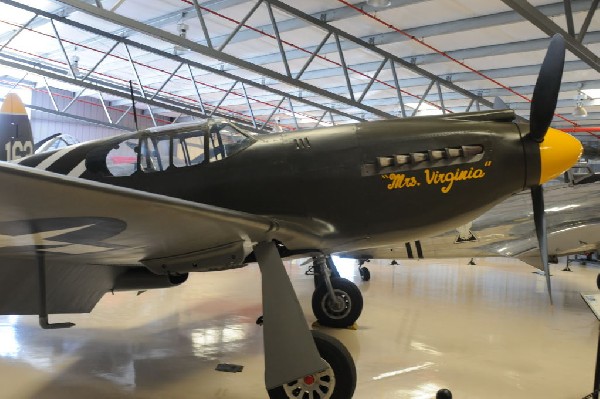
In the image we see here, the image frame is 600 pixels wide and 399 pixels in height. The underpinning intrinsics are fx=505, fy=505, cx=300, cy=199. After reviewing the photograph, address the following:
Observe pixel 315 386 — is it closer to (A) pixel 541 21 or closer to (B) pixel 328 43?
(A) pixel 541 21

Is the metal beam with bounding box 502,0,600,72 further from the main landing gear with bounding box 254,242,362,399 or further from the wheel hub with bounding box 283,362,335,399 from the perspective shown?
the wheel hub with bounding box 283,362,335,399

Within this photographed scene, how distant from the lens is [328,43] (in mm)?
9672

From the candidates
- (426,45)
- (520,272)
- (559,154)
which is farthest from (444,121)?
(520,272)

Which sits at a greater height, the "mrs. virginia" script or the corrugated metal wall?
the corrugated metal wall

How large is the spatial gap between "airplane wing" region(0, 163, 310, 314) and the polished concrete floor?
62cm

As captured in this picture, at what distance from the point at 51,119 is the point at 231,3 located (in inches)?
578

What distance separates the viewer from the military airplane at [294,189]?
3.10 meters

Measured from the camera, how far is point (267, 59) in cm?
1095

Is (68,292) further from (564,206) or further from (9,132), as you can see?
(564,206)

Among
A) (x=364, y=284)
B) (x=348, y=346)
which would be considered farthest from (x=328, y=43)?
(x=348, y=346)

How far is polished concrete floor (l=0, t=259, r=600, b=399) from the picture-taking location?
3.59m

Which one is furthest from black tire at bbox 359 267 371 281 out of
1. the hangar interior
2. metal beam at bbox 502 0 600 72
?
metal beam at bbox 502 0 600 72

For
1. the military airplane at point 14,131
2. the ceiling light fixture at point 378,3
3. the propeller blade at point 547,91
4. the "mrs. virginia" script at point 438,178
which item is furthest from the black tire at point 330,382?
the military airplane at point 14,131

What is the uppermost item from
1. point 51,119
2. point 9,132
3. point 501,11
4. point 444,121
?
point 51,119
